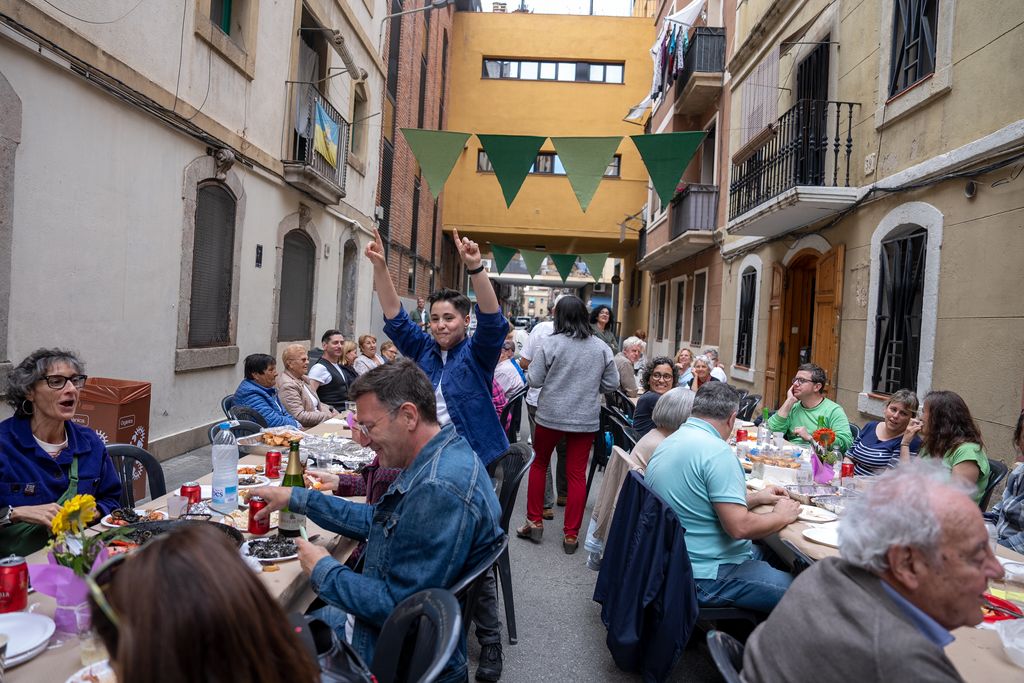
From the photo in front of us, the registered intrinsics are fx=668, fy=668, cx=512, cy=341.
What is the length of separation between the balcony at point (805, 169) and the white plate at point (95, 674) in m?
8.39

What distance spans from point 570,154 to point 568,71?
1599cm

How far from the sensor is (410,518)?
72.6 inches

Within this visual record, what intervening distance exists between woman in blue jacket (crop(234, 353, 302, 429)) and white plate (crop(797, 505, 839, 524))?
351 cm

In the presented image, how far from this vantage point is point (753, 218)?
978 centimetres

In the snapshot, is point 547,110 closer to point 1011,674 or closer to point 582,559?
point 582,559

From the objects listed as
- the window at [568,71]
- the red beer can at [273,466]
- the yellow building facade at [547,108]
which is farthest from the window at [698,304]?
the red beer can at [273,466]

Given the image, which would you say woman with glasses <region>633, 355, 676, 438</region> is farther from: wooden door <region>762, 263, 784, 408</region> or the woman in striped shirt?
wooden door <region>762, 263, 784, 408</region>

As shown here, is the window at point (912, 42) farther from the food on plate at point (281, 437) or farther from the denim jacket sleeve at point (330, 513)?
the denim jacket sleeve at point (330, 513)

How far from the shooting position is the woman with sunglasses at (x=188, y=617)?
2.90 ft

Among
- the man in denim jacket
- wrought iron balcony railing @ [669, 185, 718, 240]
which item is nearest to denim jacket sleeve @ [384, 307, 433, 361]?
the man in denim jacket

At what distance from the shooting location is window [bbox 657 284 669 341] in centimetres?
1914

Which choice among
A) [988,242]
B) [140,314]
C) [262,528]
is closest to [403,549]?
[262,528]

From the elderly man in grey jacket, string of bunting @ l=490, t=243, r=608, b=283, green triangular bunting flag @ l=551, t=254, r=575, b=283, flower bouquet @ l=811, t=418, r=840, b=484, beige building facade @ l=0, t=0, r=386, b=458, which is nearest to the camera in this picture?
the elderly man in grey jacket

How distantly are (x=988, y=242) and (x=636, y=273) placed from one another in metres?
18.9
